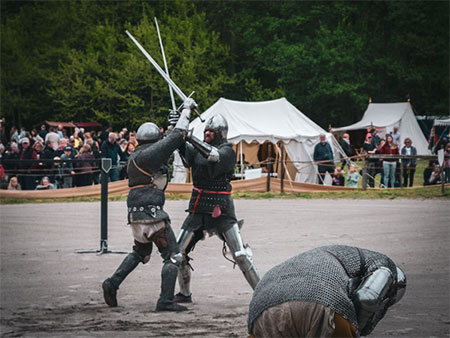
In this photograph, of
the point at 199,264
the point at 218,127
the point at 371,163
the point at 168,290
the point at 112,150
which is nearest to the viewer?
the point at 168,290

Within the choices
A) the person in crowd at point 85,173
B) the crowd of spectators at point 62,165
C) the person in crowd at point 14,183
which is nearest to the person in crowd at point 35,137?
the crowd of spectators at point 62,165

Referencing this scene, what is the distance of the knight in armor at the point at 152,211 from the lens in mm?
6348

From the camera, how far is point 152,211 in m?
6.43

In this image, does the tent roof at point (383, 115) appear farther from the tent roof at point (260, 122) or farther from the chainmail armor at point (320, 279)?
the chainmail armor at point (320, 279)

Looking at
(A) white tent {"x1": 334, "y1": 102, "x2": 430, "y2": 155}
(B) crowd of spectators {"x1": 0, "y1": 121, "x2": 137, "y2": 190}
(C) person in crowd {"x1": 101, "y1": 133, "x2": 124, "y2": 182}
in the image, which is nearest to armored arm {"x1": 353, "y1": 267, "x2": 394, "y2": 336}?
(C) person in crowd {"x1": 101, "y1": 133, "x2": 124, "y2": 182}

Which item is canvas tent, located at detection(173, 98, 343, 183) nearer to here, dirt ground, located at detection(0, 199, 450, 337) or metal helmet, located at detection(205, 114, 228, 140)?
dirt ground, located at detection(0, 199, 450, 337)

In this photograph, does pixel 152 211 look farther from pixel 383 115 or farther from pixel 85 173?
pixel 383 115

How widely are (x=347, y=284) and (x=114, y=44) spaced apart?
119 feet

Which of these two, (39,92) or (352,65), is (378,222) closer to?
(352,65)

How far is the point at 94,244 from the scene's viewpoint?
34.4 ft

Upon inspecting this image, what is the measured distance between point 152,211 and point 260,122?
14.4m

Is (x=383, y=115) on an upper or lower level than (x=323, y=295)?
upper

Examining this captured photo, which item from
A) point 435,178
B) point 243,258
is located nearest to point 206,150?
point 243,258

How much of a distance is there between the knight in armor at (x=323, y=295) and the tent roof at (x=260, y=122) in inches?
637
